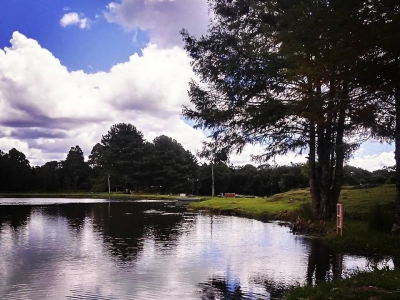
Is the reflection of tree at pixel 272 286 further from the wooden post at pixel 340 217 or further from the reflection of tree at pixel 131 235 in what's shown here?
the wooden post at pixel 340 217

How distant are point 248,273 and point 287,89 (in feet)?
37.8

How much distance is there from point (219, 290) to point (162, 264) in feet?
11.6

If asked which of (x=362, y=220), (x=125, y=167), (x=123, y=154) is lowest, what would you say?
(x=362, y=220)

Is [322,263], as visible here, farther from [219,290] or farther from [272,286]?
[219,290]

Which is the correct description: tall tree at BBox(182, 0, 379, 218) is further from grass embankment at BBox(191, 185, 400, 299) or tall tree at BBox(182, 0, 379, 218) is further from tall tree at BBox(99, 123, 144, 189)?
tall tree at BBox(99, 123, 144, 189)

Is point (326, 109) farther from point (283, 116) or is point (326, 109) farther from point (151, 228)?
point (151, 228)

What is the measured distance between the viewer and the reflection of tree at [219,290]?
32.4ft

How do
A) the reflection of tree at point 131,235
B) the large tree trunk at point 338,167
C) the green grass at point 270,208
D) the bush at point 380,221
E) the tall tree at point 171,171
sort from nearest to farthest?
the bush at point 380,221, the reflection of tree at point 131,235, the large tree trunk at point 338,167, the green grass at point 270,208, the tall tree at point 171,171

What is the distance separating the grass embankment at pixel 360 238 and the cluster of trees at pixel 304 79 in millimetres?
1568

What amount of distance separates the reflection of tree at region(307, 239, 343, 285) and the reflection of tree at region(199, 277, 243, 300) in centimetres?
198

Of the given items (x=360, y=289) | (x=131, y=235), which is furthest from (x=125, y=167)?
(x=360, y=289)

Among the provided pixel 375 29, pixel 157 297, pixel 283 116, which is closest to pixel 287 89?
pixel 283 116

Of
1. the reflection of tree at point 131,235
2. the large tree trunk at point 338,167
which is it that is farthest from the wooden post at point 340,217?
the reflection of tree at point 131,235

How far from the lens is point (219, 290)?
10.5m
